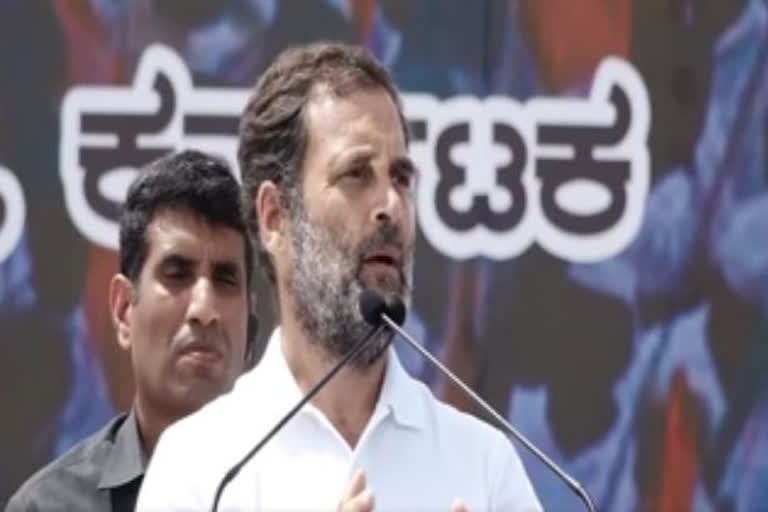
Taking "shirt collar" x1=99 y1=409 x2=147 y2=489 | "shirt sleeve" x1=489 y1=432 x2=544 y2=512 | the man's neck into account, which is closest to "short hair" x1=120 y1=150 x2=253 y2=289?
"shirt collar" x1=99 y1=409 x2=147 y2=489

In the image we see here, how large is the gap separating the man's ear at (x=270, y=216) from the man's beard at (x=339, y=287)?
0.06 meters

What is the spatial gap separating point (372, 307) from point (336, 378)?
11 cm

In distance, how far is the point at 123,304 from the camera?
2.77 metres

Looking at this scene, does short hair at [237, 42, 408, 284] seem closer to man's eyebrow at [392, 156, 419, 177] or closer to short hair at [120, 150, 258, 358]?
Result: man's eyebrow at [392, 156, 419, 177]

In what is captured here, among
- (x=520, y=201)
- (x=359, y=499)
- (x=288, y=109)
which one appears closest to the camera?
(x=359, y=499)

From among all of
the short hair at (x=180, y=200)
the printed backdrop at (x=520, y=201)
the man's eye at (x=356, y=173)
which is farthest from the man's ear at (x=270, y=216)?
the printed backdrop at (x=520, y=201)

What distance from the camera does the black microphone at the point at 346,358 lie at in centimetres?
201

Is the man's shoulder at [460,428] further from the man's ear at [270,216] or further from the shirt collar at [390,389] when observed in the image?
the man's ear at [270,216]

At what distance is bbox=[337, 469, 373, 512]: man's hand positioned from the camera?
76.4 inches

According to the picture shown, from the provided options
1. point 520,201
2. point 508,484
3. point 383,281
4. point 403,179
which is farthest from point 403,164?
point 520,201

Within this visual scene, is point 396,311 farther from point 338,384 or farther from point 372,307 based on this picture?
point 338,384

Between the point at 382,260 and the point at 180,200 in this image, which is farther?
the point at 180,200

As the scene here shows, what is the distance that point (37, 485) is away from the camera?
264cm

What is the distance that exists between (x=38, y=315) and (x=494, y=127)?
81 centimetres
